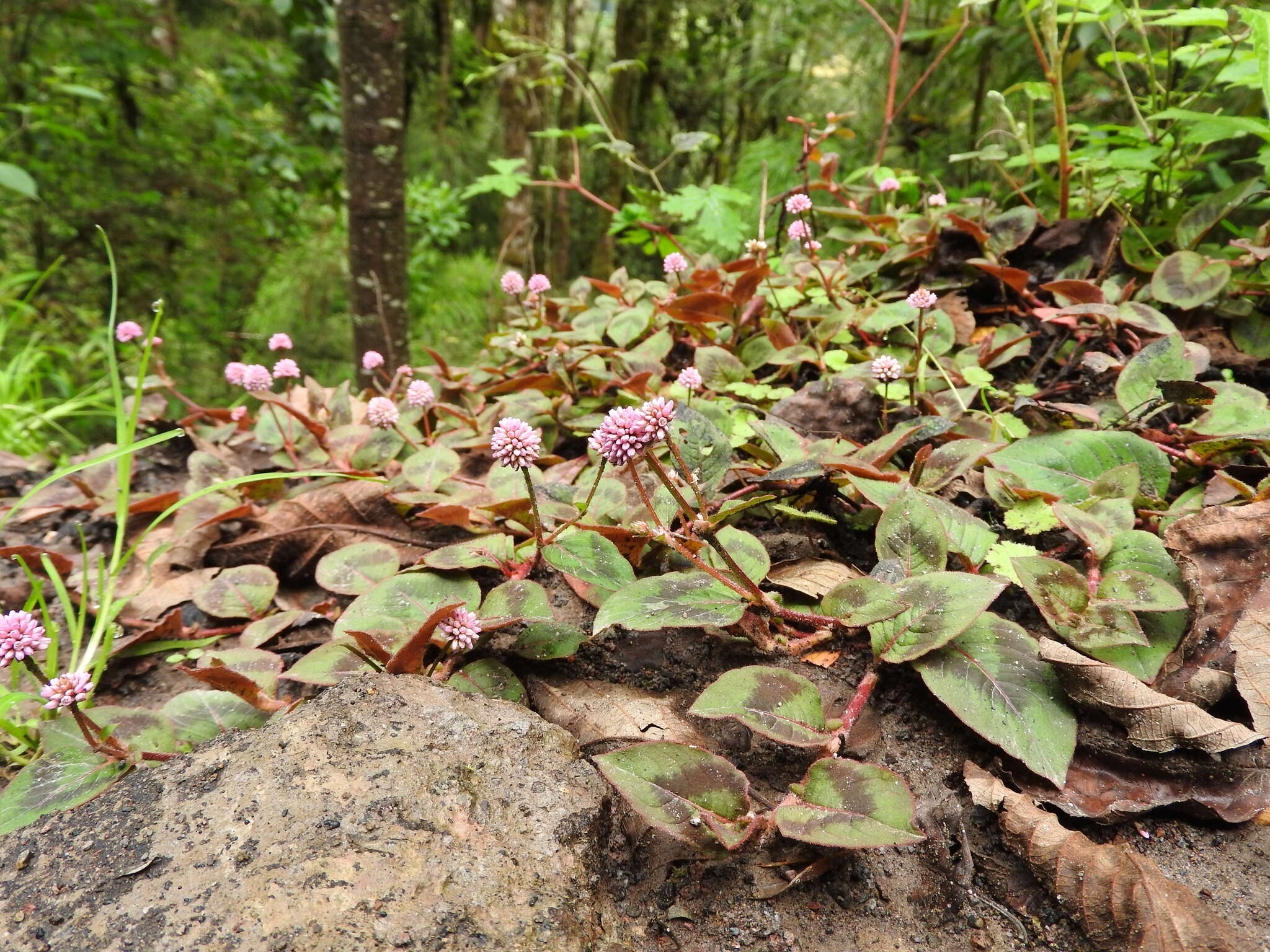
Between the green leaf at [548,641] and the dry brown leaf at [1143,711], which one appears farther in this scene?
the green leaf at [548,641]

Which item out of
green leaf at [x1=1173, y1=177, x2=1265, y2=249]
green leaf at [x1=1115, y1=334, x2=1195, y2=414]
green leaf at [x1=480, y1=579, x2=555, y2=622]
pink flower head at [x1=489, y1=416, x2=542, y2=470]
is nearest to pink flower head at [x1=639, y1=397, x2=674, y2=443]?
pink flower head at [x1=489, y1=416, x2=542, y2=470]

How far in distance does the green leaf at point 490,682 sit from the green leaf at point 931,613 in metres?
0.48

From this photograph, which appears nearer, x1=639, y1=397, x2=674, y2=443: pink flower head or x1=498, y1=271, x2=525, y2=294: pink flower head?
x1=639, y1=397, x2=674, y2=443: pink flower head

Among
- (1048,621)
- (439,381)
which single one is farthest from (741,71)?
(1048,621)

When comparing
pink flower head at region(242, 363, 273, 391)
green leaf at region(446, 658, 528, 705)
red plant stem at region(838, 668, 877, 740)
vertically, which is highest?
pink flower head at region(242, 363, 273, 391)

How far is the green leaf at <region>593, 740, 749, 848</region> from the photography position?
0.71 metres

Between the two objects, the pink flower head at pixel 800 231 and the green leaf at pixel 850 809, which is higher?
the pink flower head at pixel 800 231

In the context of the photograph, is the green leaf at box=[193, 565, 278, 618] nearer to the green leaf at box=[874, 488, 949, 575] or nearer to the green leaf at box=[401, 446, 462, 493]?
the green leaf at box=[401, 446, 462, 493]

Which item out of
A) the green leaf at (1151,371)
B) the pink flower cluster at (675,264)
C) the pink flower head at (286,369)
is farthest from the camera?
the pink flower cluster at (675,264)

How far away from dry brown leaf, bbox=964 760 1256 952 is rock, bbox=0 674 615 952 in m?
0.47

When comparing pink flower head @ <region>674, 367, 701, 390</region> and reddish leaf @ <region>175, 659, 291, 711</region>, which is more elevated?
pink flower head @ <region>674, 367, 701, 390</region>

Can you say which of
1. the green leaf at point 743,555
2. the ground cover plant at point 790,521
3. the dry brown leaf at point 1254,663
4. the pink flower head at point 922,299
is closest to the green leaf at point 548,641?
the ground cover plant at point 790,521

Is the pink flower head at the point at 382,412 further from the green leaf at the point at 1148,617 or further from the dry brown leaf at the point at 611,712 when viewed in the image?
the green leaf at the point at 1148,617

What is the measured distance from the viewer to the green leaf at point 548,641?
0.98 meters
